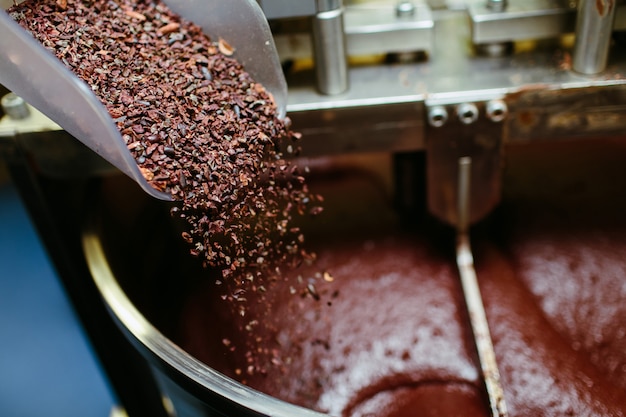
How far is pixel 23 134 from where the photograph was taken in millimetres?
1277

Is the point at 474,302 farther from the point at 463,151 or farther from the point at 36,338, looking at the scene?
the point at 36,338

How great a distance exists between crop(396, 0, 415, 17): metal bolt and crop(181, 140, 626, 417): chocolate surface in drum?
55 cm

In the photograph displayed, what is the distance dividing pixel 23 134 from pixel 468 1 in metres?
1.02

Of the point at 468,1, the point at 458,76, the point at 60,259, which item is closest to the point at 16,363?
the point at 60,259

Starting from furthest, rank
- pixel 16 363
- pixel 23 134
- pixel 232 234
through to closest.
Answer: pixel 16 363
pixel 23 134
pixel 232 234

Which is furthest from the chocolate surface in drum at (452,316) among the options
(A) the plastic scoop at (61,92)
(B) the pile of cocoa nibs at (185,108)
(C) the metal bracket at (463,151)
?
(A) the plastic scoop at (61,92)

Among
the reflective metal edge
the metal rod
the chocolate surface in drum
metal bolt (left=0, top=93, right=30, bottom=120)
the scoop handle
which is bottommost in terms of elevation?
the chocolate surface in drum

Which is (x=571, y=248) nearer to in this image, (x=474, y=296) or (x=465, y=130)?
(x=474, y=296)

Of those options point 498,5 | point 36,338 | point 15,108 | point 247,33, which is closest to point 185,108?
point 247,33

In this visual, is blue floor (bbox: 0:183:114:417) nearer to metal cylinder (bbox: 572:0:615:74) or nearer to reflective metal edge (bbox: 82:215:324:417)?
reflective metal edge (bbox: 82:215:324:417)

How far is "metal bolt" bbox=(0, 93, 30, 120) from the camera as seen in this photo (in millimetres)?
1286

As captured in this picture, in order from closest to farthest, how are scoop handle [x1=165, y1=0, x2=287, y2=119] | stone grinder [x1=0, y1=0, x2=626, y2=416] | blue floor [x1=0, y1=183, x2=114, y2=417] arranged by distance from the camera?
1. scoop handle [x1=165, y1=0, x2=287, y2=119]
2. stone grinder [x1=0, y1=0, x2=626, y2=416]
3. blue floor [x1=0, y1=183, x2=114, y2=417]

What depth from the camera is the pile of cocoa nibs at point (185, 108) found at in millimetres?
983

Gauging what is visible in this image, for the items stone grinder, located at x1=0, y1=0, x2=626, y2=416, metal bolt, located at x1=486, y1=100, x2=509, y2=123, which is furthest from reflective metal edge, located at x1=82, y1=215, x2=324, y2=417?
metal bolt, located at x1=486, y1=100, x2=509, y2=123
